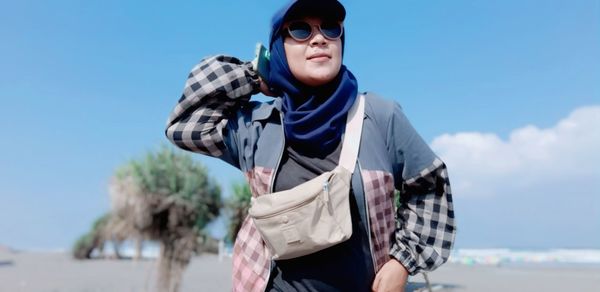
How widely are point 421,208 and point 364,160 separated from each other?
0.90ft

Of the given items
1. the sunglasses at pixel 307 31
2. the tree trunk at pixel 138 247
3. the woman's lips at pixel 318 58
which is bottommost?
the tree trunk at pixel 138 247

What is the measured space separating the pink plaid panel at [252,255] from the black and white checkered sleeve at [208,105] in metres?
0.20

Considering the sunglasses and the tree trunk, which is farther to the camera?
the tree trunk

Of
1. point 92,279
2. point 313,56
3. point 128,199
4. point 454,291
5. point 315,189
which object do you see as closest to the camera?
point 315,189

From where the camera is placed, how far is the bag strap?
5.25ft

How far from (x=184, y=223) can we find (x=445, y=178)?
766 cm

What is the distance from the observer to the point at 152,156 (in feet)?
28.8

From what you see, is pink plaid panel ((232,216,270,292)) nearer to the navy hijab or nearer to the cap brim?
the navy hijab

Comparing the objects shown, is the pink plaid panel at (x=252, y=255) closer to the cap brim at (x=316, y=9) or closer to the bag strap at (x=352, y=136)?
the bag strap at (x=352, y=136)

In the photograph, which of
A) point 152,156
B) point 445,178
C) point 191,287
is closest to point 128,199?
point 152,156

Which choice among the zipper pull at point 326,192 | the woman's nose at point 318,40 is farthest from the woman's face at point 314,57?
the zipper pull at point 326,192

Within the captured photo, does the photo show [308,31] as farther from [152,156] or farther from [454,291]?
[454,291]

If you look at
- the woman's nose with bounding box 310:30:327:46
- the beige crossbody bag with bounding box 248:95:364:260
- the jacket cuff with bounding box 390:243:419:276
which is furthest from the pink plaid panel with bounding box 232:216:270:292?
the woman's nose with bounding box 310:30:327:46

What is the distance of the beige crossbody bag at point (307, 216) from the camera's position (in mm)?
1470
